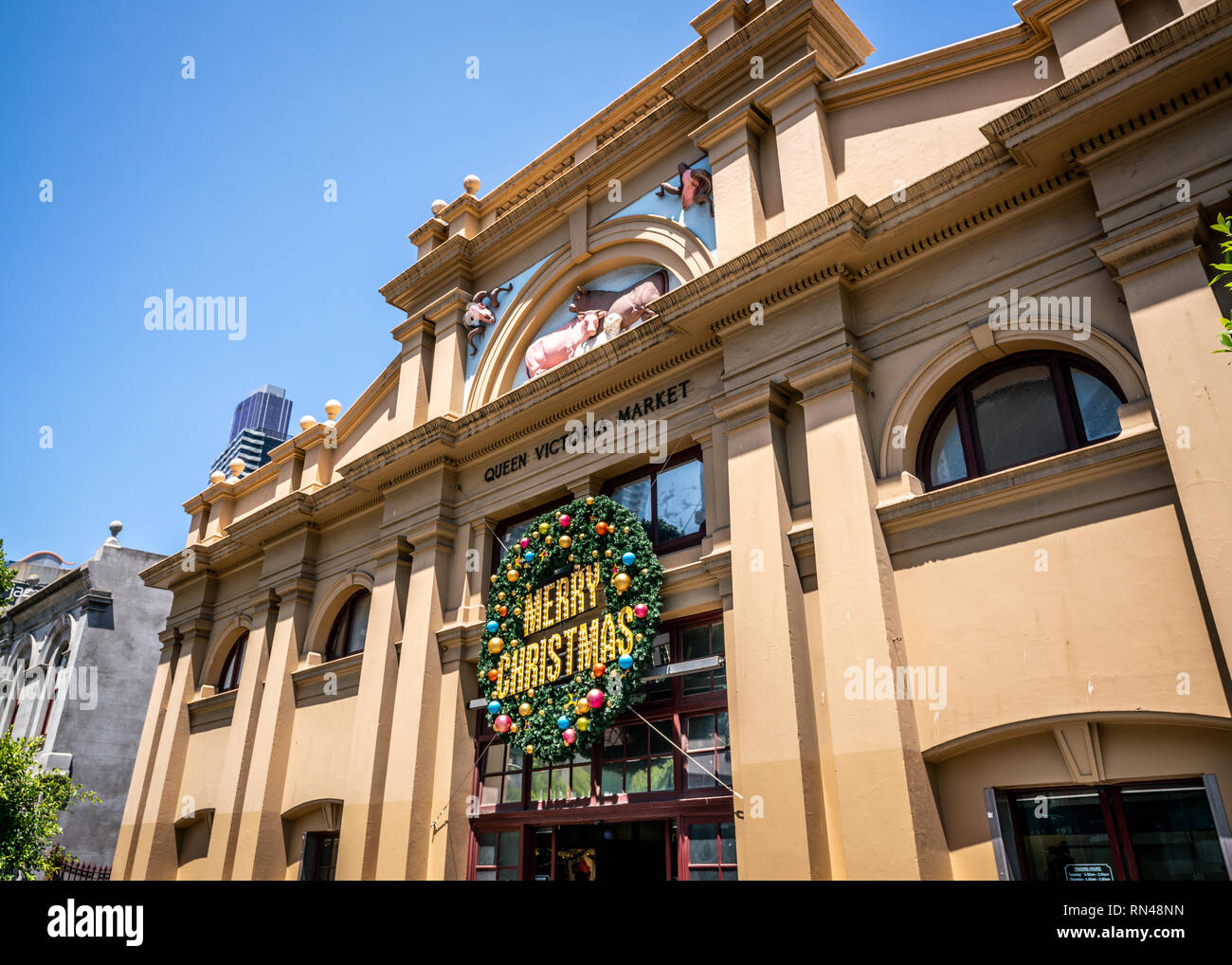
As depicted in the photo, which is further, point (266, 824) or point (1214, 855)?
point (266, 824)

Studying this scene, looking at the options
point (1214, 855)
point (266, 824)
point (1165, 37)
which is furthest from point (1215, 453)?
Result: point (266, 824)

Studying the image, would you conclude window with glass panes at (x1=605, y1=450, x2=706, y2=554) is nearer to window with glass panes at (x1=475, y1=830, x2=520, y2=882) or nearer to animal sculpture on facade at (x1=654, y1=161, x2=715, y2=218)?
animal sculpture on facade at (x1=654, y1=161, x2=715, y2=218)

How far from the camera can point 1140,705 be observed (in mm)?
7180

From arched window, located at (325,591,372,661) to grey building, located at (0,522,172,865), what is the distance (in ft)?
41.5

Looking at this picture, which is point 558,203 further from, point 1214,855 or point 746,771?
point 1214,855

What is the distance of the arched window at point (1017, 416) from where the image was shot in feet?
28.1

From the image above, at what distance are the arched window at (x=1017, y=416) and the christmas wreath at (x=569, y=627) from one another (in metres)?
3.94

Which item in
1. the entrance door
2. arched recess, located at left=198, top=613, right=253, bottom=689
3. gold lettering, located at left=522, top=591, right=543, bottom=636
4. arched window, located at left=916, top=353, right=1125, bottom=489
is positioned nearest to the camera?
arched window, located at left=916, top=353, right=1125, bottom=489

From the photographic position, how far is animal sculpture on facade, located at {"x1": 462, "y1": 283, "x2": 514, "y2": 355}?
1619cm

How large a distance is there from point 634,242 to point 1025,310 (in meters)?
6.72

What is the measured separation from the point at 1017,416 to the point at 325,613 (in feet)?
44.3

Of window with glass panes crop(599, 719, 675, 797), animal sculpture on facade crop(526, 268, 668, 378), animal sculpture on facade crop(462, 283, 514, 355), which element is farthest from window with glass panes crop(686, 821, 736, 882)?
animal sculpture on facade crop(462, 283, 514, 355)

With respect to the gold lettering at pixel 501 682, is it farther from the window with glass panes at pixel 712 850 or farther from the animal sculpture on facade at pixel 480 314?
the animal sculpture on facade at pixel 480 314
